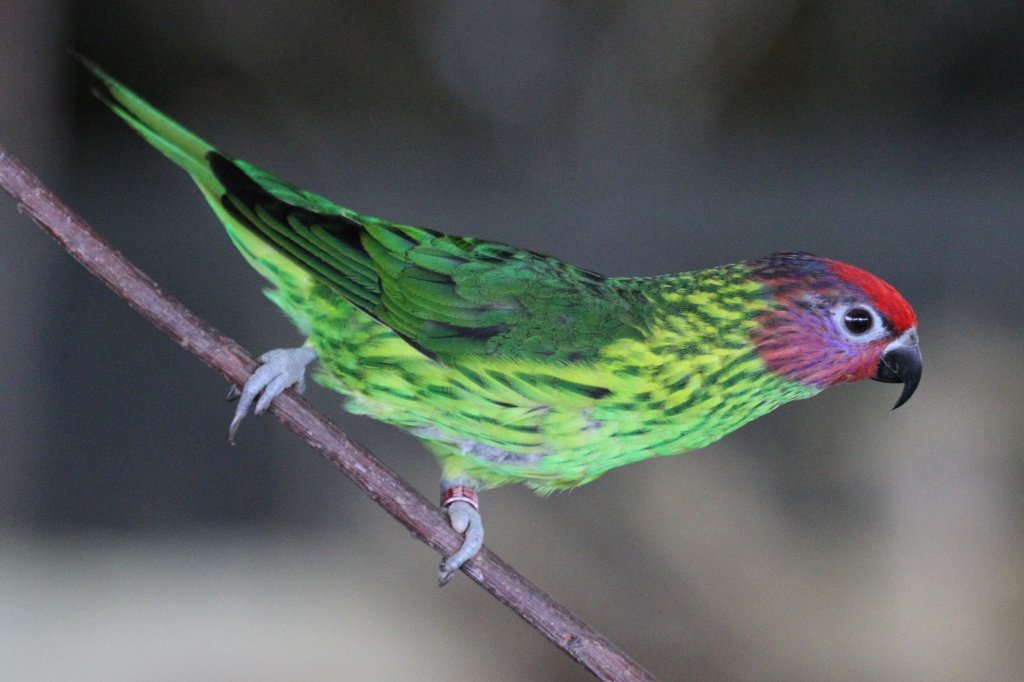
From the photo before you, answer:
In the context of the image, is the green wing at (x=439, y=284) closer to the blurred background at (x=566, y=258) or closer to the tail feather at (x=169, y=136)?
the tail feather at (x=169, y=136)

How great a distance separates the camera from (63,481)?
296 cm

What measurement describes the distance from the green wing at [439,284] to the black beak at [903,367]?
0.26 metres

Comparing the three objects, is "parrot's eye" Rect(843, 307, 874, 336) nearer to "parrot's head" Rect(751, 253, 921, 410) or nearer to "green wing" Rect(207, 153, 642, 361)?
"parrot's head" Rect(751, 253, 921, 410)

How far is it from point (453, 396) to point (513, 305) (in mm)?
122

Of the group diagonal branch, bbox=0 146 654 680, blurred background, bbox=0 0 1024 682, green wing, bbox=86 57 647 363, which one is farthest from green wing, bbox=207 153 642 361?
blurred background, bbox=0 0 1024 682

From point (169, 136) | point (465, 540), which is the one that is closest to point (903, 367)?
point (465, 540)

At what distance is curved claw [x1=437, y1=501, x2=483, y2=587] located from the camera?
111cm

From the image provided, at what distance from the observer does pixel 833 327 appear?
3.45 feet

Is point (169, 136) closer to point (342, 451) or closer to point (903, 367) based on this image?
point (342, 451)

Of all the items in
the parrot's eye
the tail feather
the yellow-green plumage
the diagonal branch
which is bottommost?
the diagonal branch

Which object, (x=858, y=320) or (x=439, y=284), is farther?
(x=439, y=284)

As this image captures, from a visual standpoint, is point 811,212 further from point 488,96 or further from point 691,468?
point 488,96

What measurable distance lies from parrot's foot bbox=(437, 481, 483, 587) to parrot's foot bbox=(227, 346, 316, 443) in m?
0.21

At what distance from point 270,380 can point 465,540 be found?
0.90ft
